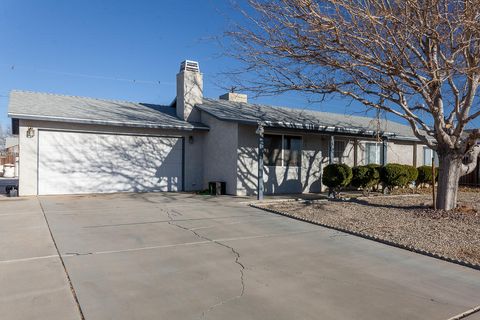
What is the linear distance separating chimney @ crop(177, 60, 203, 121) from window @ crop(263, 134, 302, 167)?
359 centimetres

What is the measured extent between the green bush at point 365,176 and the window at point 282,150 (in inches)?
95.9

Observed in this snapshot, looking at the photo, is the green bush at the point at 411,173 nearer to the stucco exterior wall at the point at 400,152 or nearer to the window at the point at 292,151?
the stucco exterior wall at the point at 400,152

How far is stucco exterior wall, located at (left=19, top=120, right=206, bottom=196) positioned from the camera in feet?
43.4

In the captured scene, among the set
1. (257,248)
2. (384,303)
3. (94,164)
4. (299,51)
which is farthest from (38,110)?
(384,303)

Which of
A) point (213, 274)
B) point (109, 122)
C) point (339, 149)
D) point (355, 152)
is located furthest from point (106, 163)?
point (355, 152)

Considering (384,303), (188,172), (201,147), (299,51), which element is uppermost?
(299,51)

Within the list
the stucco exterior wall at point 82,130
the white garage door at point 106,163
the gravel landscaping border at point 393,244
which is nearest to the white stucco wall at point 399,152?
the stucco exterior wall at point 82,130

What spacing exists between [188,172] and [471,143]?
10278 mm

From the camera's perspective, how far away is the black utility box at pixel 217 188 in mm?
14617

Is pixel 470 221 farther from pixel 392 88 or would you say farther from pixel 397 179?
pixel 397 179

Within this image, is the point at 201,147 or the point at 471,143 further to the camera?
the point at 201,147

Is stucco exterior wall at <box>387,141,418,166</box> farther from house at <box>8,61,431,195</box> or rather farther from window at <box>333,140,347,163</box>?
window at <box>333,140,347,163</box>

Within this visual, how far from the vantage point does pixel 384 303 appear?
14.2ft

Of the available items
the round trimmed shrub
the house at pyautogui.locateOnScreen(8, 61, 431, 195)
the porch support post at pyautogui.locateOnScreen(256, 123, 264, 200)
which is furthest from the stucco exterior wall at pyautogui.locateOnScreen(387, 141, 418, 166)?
the porch support post at pyautogui.locateOnScreen(256, 123, 264, 200)
